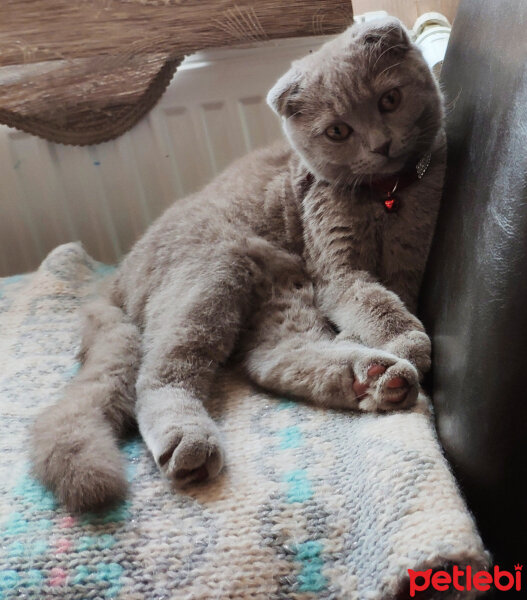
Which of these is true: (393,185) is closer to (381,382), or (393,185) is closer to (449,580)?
(381,382)

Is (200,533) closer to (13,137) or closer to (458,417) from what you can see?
(458,417)

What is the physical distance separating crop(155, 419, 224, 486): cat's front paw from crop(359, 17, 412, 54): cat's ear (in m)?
0.71

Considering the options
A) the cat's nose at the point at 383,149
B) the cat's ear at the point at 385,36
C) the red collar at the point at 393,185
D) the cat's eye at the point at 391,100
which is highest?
the cat's ear at the point at 385,36

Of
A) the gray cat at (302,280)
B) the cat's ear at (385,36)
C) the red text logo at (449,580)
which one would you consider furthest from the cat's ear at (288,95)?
the red text logo at (449,580)

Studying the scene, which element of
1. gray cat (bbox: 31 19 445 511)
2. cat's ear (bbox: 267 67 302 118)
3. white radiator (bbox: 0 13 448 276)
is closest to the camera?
gray cat (bbox: 31 19 445 511)

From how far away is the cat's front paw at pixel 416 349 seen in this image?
35.6 inches

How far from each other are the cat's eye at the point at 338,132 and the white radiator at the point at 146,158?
630 mm

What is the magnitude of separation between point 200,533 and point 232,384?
14.9 inches

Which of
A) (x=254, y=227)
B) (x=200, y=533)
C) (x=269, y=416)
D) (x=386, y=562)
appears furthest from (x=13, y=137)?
(x=386, y=562)

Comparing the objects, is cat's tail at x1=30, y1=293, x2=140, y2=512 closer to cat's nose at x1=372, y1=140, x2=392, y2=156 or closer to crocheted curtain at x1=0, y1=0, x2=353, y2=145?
cat's nose at x1=372, y1=140, x2=392, y2=156

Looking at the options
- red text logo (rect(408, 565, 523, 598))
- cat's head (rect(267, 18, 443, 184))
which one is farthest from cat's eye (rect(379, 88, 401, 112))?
red text logo (rect(408, 565, 523, 598))

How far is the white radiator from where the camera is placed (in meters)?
1.65

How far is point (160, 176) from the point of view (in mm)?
1736

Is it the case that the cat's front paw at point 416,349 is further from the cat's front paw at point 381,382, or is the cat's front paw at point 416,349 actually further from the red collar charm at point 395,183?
the red collar charm at point 395,183
